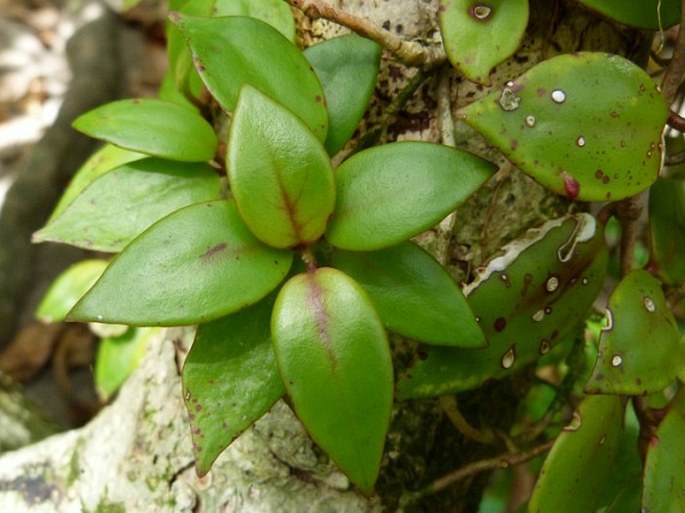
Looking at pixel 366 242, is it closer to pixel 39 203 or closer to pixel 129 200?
pixel 129 200

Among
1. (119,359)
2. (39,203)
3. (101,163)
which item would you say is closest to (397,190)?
(101,163)

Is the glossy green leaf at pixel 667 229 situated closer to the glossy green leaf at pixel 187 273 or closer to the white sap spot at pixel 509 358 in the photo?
the white sap spot at pixel 509 358

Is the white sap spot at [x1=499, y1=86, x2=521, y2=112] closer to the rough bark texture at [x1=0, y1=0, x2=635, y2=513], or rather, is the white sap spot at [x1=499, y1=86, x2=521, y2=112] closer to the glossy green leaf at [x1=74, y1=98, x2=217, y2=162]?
the rough bark texture at [x1=0, y1=0, x2=635, y2=513]

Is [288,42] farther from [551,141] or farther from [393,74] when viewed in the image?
[551,141]

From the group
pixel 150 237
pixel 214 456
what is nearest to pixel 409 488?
pixel 214 456

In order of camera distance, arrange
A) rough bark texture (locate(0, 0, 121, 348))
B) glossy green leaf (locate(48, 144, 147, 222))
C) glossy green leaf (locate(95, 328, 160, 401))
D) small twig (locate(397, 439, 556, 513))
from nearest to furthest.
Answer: small twig (locate(397, 439, 556, 513)) < glossy green leaf (locate(48, 144, 147, 222)) < glossy green leaf (locate(95, 328, 160, 401)) < rough bark texture (locate(0, 0, 121, 348))

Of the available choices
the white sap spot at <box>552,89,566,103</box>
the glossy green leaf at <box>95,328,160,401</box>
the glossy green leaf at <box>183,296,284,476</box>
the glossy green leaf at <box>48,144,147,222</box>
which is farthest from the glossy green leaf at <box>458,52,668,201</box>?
the glossy green leaf at <box>95,328,160,401</box>
